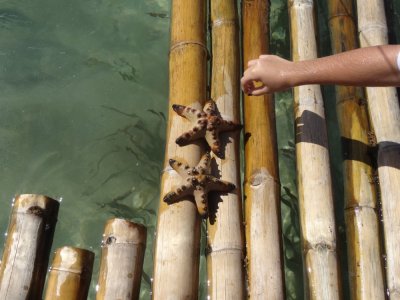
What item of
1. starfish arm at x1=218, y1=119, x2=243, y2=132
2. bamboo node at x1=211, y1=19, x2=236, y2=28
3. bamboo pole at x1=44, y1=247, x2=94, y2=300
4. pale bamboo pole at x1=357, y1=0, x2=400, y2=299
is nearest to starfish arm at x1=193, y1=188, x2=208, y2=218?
starfish arm at x1=218, y1=119, x2=243, y2=132

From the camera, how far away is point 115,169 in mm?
5902

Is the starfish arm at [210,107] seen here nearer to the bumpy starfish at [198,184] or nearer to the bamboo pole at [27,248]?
the bumpy starfish at [198,184]

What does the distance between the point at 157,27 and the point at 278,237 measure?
408cm

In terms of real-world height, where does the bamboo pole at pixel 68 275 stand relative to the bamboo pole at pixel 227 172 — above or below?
below

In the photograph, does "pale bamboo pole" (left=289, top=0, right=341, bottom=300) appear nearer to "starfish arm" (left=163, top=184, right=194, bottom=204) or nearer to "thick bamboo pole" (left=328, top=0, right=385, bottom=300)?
"thick bamboo pole" (left=328, top=0, right=385, bottom=300)

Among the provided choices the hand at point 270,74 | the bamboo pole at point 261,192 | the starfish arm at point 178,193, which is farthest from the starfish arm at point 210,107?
the starfish arm at point 178,193

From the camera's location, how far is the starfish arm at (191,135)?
14.8 ft

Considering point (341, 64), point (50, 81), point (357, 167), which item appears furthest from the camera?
point (50, 81)

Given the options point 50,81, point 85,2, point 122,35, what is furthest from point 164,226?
point 85,2

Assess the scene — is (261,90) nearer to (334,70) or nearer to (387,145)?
(334,70)

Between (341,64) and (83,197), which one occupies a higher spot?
(341,64)

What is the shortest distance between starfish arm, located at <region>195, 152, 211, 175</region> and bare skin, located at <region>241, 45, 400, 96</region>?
69 cm

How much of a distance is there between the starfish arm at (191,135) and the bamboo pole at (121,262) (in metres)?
0.89

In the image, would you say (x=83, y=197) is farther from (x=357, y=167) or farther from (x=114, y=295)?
(x=357, y=167)
